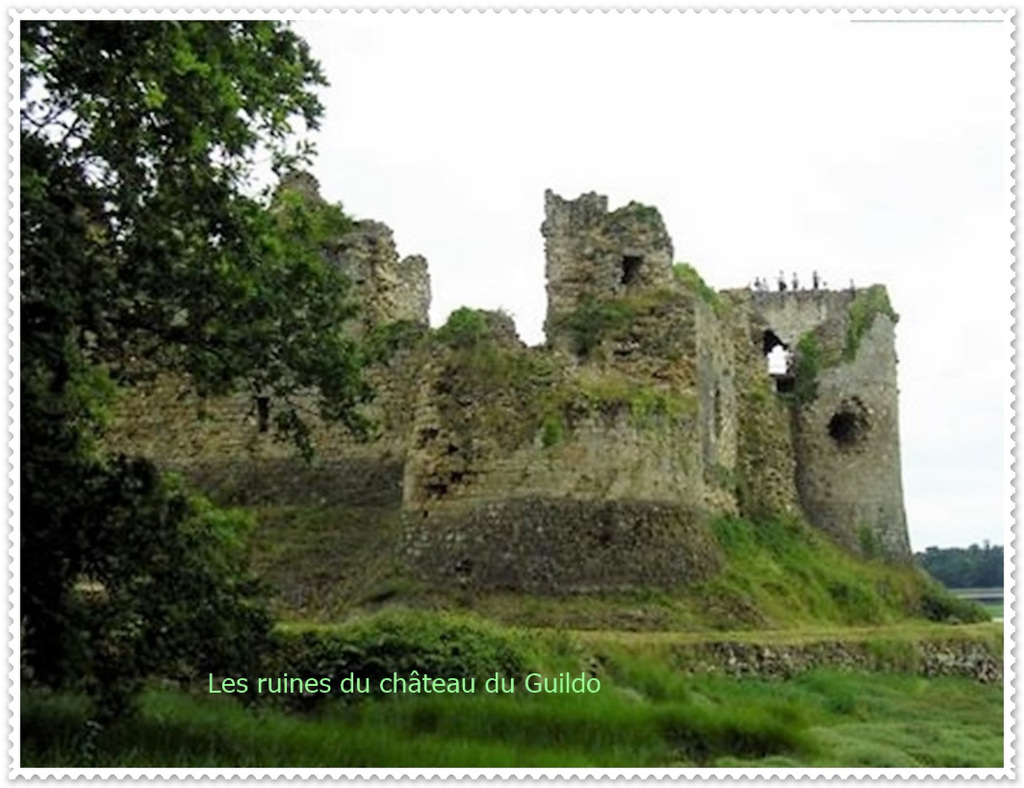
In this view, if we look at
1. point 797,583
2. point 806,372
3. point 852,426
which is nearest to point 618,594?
point 797,583

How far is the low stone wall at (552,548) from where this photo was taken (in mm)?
24188

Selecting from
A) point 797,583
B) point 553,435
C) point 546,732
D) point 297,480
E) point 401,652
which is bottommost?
point 546,732

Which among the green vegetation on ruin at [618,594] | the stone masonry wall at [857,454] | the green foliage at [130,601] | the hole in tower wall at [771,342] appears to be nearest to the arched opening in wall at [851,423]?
the stone masonry wall at [857,454]

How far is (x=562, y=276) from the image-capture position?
2789 cm

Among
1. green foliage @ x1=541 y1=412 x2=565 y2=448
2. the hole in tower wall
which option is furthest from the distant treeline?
green foliage @ x1=541 y1=412 x2=565 y2=448

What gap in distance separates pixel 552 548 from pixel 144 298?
9.90 meters

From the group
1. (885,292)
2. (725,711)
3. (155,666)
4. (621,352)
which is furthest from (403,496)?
(885,292)

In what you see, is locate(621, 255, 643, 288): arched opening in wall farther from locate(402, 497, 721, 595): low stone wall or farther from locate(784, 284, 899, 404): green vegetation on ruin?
locate(784, 284, 899, 404): green vegetation on ruin

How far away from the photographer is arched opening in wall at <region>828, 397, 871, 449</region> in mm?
36562

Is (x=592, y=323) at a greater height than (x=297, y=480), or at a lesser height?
greater

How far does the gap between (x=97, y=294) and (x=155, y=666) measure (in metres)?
3.31

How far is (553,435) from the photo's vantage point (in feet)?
81.3

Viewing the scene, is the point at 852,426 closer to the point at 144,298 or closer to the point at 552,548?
the point at 552,548

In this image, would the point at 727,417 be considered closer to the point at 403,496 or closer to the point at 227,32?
the point at 403,496
